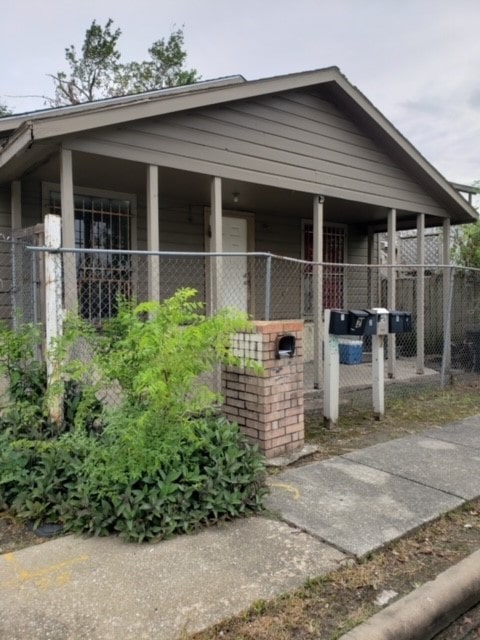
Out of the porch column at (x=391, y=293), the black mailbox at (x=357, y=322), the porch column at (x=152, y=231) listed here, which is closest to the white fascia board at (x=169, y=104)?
the porch column at (x=152, y=231)

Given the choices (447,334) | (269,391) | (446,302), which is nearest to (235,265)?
(446,302)

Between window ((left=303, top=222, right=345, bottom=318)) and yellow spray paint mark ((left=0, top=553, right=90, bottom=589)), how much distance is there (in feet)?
23.9

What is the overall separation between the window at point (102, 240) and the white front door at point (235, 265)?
179 centimetres

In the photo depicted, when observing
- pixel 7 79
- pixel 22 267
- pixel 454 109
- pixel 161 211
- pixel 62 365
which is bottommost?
pixel 62 365

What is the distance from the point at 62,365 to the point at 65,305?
1.38 meters

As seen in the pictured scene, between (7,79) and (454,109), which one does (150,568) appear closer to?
(454,109)

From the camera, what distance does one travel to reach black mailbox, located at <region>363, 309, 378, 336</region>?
525cm

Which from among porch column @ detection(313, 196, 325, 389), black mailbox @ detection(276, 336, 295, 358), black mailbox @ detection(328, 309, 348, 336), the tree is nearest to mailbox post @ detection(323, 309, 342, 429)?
black mailbox @ detection(328, 309, 348, 336)

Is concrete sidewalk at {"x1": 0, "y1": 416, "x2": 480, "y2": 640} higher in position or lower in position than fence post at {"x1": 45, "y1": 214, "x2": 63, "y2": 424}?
lower

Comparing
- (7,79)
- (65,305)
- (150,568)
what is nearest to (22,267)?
(65,305)

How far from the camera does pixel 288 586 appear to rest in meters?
2.39

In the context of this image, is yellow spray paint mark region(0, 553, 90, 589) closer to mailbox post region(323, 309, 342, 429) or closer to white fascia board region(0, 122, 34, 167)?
mailbox post region(323, 309, 342, 429)

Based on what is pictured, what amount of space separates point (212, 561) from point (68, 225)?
3.37 meters

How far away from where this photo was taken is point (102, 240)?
7.03 metres
